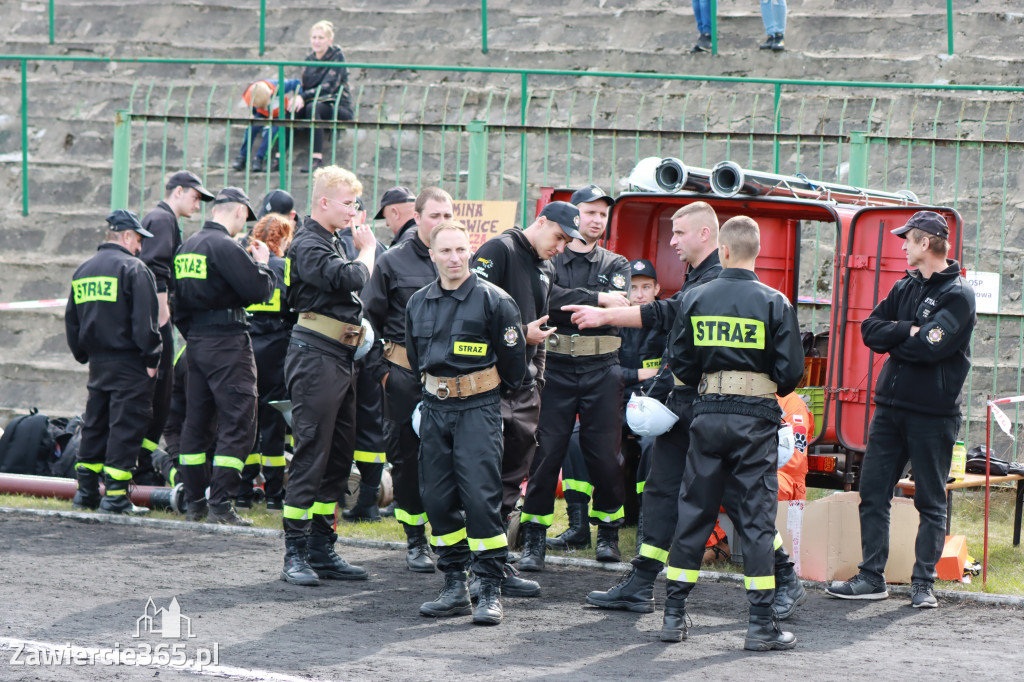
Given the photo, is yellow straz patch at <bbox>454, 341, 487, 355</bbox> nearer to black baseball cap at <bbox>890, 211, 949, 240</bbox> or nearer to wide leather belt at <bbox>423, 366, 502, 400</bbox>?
wide leather belt at <bbox>423, 366, 502, 400</bbox>

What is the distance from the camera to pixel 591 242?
7.36 meters

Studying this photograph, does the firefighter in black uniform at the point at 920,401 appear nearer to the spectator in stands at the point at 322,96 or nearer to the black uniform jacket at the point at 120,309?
the black uniform jacket at the point at 120,309

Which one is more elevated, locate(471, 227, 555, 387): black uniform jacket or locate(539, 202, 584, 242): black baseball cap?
locate(539, 202, 584, 242): black baseball cap

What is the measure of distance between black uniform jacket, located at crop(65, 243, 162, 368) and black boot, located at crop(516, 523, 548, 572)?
3.05 metres

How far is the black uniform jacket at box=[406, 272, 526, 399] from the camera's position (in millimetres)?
5969

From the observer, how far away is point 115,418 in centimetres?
845

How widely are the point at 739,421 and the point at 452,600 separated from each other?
1659 mm

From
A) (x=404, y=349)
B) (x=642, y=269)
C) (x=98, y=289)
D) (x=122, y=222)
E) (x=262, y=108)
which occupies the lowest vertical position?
(x=404, y=349)

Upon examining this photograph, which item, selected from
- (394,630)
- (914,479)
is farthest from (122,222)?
(914,479)

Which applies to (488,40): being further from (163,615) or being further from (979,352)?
(163,615)

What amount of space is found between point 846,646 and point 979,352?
17.9 feet

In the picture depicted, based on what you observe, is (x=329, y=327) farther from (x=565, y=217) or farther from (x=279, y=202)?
(x=279, y=202)

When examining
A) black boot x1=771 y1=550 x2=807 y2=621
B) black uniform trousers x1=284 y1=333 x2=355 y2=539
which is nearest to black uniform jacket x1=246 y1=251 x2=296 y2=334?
black uniform trousers x1=284 y1=333 x2=355 y2=539

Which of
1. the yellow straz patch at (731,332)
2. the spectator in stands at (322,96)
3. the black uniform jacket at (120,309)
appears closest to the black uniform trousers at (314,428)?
the black uniform jacket at (120,309)
